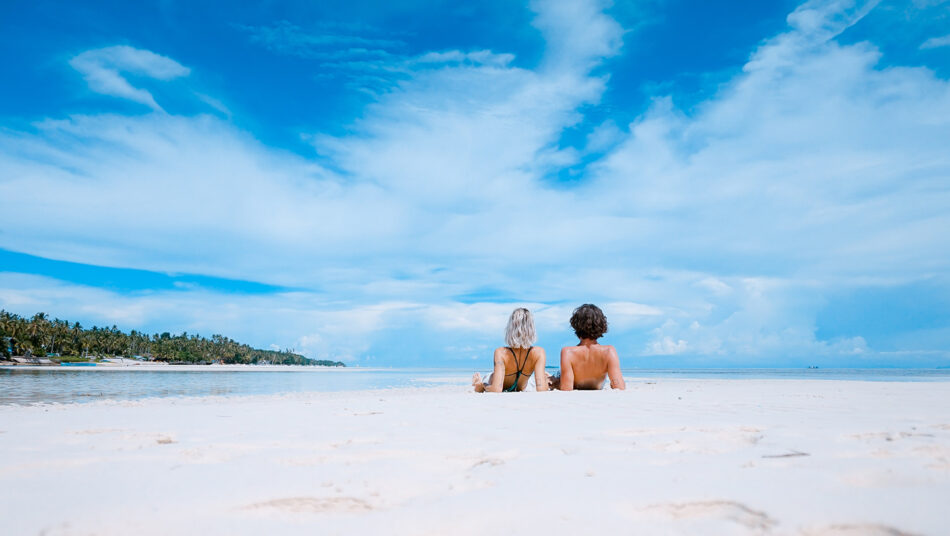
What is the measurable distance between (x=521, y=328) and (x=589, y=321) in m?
1.09

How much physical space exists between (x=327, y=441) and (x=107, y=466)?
1306mm

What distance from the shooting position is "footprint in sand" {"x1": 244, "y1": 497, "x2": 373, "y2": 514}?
206cm

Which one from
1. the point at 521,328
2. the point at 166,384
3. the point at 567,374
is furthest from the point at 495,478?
the point at 166,384

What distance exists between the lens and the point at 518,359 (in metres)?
8.27

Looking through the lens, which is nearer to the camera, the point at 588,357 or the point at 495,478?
the point at 495,478

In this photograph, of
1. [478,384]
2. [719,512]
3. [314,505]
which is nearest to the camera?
[719,512]

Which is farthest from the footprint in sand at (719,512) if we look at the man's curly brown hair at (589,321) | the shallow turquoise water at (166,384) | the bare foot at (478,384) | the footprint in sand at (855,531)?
the shallow turquoise water at (166,384)

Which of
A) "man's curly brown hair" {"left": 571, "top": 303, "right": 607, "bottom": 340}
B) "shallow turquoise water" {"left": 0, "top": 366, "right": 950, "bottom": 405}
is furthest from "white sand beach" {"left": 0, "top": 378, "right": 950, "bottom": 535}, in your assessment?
"shallow turquoise water" {"left": 0, "top": 366, "right": 950, "bottom": 405}

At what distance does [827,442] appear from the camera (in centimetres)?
304

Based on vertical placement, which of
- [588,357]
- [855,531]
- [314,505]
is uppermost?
[588,357]

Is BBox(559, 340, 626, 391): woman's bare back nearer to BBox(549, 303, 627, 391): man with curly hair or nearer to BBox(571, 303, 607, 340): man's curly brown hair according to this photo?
BBox(549, 303, 627, 391): man with curly hair

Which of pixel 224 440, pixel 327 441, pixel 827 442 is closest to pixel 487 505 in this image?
pixel 327 441

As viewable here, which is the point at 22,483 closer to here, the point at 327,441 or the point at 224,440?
the point at 224,440

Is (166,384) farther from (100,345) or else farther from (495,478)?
(100,345)
